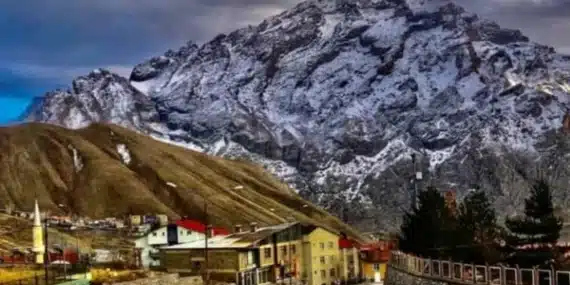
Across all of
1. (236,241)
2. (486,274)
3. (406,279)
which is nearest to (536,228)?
(406,279)

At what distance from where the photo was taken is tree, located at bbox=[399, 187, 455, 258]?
253 ft

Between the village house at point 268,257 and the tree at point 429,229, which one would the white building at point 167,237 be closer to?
the village house at point 268,257

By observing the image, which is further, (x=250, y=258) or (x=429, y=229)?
(x=250, y=258)

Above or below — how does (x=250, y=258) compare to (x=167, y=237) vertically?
below

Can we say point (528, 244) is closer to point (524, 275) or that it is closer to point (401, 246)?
point (401, 246)

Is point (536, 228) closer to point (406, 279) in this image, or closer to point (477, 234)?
point (477, 234)

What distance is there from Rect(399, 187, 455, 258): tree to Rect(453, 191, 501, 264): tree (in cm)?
102

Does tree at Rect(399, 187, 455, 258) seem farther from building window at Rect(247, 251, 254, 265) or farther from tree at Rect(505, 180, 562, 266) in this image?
building window at Rect(247, 251, 254, 265)

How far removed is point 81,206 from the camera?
7835 inches

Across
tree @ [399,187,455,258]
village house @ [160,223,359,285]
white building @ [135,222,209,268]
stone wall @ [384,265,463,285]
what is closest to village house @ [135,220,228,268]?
white building @ [135,222,209,268]

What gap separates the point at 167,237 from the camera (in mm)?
112125

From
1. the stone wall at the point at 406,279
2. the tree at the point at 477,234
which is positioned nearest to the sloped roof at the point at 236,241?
the tree at the point at 477,234

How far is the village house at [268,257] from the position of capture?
91.9m

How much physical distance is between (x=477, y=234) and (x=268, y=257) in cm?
2197
